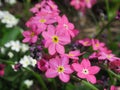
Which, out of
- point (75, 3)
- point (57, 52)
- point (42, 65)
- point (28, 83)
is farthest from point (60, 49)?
point (75, 3)

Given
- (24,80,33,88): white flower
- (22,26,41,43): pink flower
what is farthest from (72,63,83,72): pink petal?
(24,80,33,88): white flower

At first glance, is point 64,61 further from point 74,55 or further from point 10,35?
point 10,35

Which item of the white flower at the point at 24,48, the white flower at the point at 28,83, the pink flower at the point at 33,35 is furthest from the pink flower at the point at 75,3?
the pink flower at the point at 33,35

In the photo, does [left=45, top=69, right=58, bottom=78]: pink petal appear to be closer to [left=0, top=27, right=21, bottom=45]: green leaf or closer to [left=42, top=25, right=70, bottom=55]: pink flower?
[left=42, top=25, right=70, bottom=55]: pink flower

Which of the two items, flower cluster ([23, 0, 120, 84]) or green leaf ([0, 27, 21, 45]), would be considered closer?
flower cluster ([23, 0, 120, 84])

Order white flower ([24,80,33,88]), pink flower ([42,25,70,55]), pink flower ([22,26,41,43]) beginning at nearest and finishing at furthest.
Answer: pink flower ([42,25,70,55]) → pink flower ([22,26,41,43]) → white flower ([24,80,33,88])

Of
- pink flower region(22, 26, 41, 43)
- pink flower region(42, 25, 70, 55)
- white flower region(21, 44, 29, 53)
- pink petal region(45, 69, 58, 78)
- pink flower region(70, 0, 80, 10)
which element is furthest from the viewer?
pink flower region(70, 0, 80, 10)

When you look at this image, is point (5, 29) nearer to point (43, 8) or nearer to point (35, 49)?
point (43, 8)
